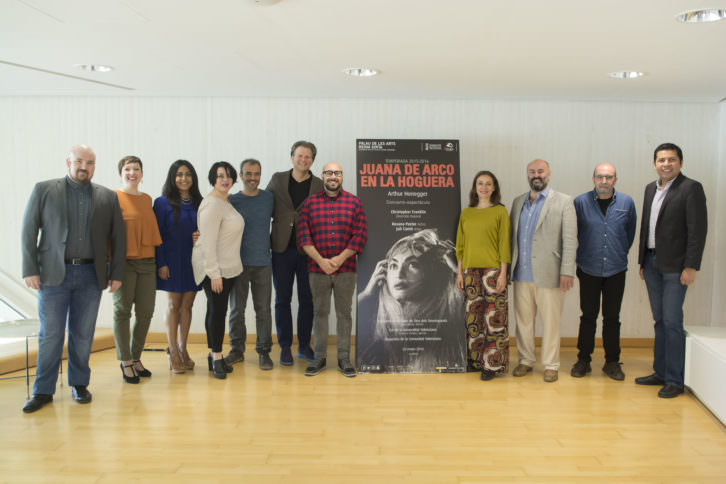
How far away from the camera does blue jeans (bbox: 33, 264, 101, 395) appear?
341cm

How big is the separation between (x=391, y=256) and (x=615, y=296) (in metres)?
1.87

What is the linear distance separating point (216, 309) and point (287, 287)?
697 mm

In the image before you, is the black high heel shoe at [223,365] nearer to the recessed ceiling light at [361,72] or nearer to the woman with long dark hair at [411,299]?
the woman with long dark hair at [411,299]

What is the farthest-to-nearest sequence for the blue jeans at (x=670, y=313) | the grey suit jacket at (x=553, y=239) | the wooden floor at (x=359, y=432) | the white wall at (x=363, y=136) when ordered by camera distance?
the white wall at (x=363, y=136)
the grey suit jacket at (x=553, y=239)
the blue jeans at (x=670, y=313)
the wooden floor at (x=359, y=432)

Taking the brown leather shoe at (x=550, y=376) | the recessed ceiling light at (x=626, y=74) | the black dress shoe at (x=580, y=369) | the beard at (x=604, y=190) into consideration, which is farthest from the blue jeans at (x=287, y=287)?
the recessed ceiling light at (x=626, y=74)

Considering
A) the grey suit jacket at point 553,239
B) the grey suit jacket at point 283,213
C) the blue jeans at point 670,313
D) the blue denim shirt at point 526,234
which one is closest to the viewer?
the blue jeans at point 670,313

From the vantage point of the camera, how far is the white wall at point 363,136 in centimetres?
536

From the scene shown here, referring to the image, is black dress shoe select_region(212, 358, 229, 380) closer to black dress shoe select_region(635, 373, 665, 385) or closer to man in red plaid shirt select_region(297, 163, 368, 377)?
man in red plaid shirt select_region(297, 163, 368, 377)

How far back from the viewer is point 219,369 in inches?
163

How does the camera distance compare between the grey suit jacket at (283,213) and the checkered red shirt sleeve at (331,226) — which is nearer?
the checkered red shirt sleeve at (331,226)

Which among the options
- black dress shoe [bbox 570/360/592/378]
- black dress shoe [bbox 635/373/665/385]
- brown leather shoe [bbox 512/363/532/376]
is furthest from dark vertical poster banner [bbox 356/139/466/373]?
black dress shoe [bbox 635/373/665/385]

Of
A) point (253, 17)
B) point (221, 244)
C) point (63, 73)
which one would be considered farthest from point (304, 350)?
point (63, 73)

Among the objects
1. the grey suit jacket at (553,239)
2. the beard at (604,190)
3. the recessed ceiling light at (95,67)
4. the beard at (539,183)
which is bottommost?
the grey suit jacket at (553,239)

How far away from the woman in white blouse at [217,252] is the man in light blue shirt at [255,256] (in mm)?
193
